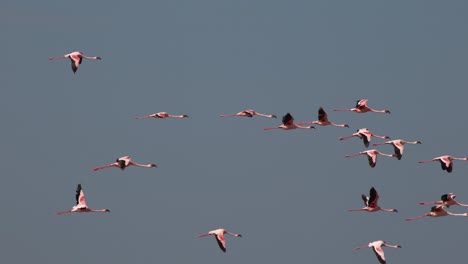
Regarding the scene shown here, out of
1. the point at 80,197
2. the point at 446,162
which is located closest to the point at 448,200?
the point at 446,162

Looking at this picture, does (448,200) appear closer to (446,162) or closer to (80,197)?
(446,162)

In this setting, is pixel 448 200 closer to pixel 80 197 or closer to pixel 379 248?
pixel 379 248

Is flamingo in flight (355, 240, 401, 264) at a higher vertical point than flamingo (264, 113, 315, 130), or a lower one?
lower

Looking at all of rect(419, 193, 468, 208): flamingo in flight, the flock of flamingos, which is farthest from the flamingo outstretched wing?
rect(419, 193, 468, 208): flamingo in flight

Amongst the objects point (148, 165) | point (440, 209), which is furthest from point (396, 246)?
point (148, 165)

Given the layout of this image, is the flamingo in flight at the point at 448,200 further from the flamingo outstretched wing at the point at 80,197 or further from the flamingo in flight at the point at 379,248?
the flamingo outstretched wing at the point at 80,197

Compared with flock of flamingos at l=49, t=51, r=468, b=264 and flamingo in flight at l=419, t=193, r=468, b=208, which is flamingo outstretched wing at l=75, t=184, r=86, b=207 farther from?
flamingo in flight at l=419, t=193, r=468, b=208

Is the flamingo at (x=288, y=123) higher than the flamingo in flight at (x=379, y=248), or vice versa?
the flamingo at (x=288, y=123)

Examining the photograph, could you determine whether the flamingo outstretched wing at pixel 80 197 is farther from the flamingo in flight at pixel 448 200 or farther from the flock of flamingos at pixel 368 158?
the flamingo in flight at pixel 448 200

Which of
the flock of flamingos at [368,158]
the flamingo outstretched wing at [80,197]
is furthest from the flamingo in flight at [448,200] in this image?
the flamingo outstretched wing at [80,197]

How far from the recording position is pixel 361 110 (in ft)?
186

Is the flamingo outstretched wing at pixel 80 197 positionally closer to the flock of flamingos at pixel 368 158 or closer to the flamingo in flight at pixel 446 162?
the flock of flamingos at pixel 368 158

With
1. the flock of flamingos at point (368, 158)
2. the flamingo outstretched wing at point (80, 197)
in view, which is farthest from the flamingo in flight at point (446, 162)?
the flamingo outstretched wing at point (80, 197)

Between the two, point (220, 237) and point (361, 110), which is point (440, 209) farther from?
point (220, 237)
